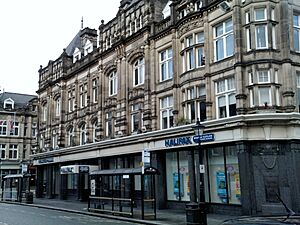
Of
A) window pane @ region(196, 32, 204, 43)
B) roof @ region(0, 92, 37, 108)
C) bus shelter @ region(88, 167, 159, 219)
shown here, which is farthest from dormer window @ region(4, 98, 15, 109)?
window pane @ region(196, 32, 204, 43)

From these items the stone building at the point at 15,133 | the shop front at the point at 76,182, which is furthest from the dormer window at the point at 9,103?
the shop front at the point at 76,182

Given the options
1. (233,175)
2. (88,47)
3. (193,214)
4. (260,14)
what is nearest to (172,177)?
(233,175)

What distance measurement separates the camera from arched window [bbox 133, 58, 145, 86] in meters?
29.4

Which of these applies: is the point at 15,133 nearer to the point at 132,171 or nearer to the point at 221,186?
the point at 132,171

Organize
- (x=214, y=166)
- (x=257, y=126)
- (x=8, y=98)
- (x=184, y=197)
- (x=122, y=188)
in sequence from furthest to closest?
(x=8, y=98)
(x=122, y=188)
(x=184, y=197)
(x=214, y=166)
(x=257, y=126)

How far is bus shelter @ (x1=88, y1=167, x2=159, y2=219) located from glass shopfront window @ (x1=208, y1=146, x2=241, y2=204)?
12.0 feet

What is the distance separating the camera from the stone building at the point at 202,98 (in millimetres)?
19578

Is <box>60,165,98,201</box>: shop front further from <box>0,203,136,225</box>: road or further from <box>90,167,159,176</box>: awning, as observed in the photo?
<box>0,203,136,225</box>: road

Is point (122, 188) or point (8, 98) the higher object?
point (8, 98)

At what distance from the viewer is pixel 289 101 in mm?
19891

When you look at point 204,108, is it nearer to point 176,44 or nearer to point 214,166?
point 214,166

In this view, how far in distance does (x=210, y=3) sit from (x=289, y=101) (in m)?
7.77

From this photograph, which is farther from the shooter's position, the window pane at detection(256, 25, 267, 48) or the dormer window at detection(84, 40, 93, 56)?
the dormer window at detection(84, 40, 93, 56)

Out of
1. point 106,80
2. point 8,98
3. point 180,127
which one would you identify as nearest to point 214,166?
point 180,127
